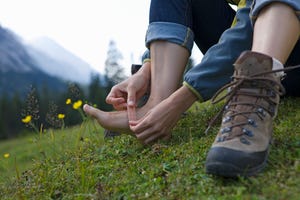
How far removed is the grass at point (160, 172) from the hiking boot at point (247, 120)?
0.07m

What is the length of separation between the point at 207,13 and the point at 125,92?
81 cm

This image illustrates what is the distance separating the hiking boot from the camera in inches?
79.2

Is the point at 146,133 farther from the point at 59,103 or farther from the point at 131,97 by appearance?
the point at 59,103

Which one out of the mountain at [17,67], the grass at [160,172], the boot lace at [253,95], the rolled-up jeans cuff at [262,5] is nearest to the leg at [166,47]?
the grass at [160,172]

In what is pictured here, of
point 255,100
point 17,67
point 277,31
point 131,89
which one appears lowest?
point 17,67

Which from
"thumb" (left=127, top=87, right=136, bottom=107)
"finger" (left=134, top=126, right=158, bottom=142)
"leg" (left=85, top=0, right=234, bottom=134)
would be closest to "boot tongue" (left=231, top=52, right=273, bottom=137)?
"finger" (left=134, top=126, right=158, bottom=142)

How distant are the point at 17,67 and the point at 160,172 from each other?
181 meters

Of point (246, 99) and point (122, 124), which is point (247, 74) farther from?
point (122, 124)

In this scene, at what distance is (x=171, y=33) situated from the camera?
3068mm

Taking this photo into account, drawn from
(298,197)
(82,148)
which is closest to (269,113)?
(298,197)

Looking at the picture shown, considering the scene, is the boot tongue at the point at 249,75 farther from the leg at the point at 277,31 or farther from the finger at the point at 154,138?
the finger at the point at 154,138

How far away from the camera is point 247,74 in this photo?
2189 mm

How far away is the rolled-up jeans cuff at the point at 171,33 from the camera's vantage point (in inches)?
121

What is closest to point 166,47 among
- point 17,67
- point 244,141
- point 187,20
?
point 187,20
